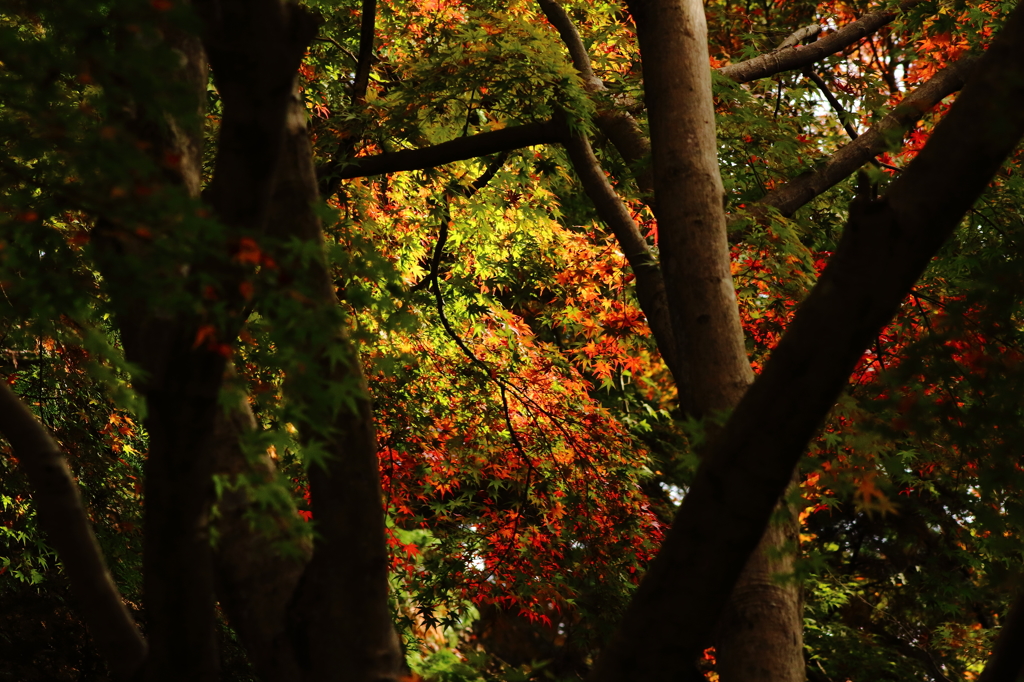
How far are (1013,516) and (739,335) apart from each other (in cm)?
121

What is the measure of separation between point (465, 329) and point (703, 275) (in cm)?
354

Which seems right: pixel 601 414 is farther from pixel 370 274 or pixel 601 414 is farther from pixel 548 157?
pixel 370 274

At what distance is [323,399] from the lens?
2068 mm

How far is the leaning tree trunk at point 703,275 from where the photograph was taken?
3119 mm

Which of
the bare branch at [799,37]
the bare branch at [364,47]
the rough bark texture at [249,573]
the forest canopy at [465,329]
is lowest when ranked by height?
the rough bark texture at [249,573]

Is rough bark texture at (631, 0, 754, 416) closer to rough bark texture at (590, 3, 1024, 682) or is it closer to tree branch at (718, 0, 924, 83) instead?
tree branch at (718, 0, 924, 83)

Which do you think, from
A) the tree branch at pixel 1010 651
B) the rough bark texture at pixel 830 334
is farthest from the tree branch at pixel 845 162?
the tree branch at pixel 1010 651

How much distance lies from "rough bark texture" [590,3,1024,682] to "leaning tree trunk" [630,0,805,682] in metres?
1.10

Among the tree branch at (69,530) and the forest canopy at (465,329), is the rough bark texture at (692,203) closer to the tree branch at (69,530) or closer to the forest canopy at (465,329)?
the forest canopy at (465,329)

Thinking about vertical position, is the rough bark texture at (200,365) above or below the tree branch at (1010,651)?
above

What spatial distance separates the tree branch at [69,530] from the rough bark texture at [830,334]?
59.9 inches

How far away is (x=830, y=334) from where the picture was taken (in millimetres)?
2008

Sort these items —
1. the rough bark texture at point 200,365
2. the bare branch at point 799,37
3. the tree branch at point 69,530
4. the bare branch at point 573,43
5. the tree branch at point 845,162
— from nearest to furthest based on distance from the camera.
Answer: the rough bark texture at point 200,365, the tree branch at point 69,530, the tree branch at point 845,162, the bare branch at point 573,43, the bare branch at point 799,37

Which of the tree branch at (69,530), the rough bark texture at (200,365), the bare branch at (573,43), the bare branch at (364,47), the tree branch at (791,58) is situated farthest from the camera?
the tree branch at (791,58)
